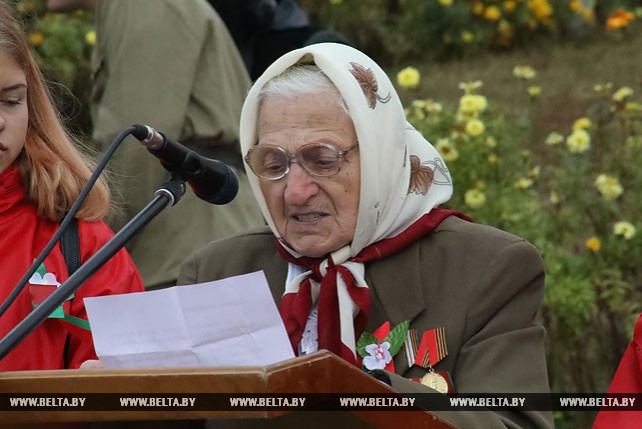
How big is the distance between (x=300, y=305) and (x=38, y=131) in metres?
0.95

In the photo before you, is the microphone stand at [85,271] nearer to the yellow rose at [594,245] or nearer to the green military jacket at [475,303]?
the green military jacket at [475,303]

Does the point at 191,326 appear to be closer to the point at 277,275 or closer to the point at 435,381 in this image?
the point at 435,381

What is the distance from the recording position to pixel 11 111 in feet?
11.1

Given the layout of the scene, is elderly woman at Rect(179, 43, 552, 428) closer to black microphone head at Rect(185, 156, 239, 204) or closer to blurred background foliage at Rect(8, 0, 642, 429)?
black microphone head at Rect(185, 156, 239, 204)

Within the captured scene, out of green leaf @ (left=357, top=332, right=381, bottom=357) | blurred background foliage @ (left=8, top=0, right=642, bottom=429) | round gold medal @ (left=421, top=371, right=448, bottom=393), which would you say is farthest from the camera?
blurred background foliage @ (left=8, top=0, right=642, bottom=429)

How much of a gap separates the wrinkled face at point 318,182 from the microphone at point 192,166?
47 cm

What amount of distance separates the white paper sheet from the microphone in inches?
9.6

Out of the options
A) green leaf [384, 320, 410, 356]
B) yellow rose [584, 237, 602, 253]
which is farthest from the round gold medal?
yellow rose [584, 237, 602, 253]

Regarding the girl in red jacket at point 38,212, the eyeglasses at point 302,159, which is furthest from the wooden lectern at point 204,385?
the eyeglasses at point 302,159

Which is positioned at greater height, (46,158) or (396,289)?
(46,158)

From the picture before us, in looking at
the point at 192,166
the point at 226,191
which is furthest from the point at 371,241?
the point at 192,166

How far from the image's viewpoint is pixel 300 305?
10.6 ft

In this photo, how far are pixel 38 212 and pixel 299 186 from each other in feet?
2.42

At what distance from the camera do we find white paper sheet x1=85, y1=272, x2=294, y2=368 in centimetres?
257
